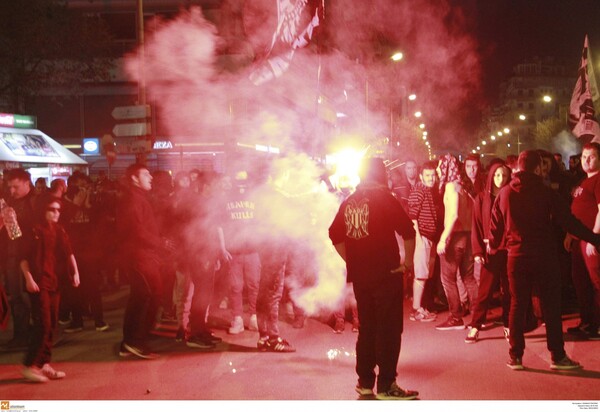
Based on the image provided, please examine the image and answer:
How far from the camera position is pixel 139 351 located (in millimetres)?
6105

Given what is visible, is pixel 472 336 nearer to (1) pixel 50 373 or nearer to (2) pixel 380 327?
(2) pixel 380 327

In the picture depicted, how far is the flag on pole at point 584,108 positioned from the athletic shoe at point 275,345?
5121 mm

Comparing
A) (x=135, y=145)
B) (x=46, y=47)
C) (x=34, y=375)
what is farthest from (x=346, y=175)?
(x=46, y=47)

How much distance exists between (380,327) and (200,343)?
8.18 ft

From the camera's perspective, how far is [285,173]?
682 cm

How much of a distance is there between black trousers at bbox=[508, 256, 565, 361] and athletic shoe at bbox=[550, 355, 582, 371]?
0.03 m

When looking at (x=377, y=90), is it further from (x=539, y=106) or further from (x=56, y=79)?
A: (x=539, y=106)

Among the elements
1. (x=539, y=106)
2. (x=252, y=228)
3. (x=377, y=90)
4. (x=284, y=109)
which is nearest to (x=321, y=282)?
(x=252, y=228)

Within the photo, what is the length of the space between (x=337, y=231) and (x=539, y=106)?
15000cm

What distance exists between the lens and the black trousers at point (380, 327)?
4652mm

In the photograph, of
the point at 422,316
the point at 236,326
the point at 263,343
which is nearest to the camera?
the point at 263,343

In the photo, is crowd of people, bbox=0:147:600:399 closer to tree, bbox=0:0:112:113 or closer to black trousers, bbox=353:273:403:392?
black trousers, bbox=353:273:403:392

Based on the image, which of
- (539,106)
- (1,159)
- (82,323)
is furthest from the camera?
(539,106)

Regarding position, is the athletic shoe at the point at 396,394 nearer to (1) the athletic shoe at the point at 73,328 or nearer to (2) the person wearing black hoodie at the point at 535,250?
(2) the person wearing black hoodie at the point at 535,250
